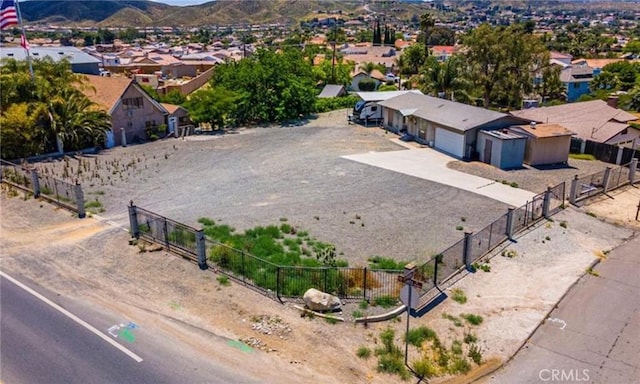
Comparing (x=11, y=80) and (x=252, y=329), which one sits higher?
(x=11, y=80)

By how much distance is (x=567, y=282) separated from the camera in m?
16.5

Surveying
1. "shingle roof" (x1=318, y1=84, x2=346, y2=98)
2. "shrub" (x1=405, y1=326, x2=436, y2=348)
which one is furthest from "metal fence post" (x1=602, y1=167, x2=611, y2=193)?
"shingle roof" (x1=318, y1=84, x2=346, y2=98)

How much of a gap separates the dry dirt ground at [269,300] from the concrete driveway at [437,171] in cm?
390

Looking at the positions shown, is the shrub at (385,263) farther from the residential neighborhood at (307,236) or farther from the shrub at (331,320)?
the shrub at (331,320)

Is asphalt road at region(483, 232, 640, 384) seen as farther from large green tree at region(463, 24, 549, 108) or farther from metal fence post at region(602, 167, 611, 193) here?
large green tree at region(463, 24, 549, 108)

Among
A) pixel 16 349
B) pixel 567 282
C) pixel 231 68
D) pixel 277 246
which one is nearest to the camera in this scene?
pixel 16 349

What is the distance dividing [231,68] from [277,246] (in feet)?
114

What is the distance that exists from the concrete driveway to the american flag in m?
22.6

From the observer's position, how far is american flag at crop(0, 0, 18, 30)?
99.9 ft

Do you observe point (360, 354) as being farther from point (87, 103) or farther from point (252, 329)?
point (87, 103)

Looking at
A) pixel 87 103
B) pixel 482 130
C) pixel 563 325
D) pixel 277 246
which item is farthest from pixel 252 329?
pixel 87 103

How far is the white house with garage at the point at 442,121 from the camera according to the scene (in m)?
33.1

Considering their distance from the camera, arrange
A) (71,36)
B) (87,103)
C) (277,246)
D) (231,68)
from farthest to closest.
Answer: (71,36), (231,68), (87,103), (277,246)

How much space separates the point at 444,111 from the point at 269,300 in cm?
2650
